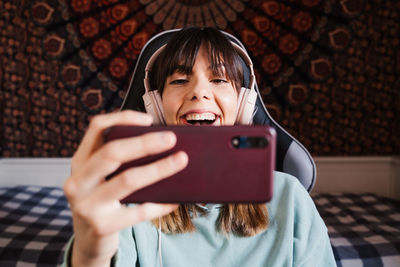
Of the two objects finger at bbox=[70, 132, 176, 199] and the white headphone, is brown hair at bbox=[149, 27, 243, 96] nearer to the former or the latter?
the white headphone

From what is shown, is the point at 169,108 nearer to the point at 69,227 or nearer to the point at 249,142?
the point at 249,142

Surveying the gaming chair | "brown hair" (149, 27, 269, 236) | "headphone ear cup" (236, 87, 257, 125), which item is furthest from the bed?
"headphone ear cup" (236, 87, 257, 125)

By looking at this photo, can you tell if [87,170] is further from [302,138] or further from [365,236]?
[302,138]

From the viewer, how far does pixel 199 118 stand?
0.75 metres

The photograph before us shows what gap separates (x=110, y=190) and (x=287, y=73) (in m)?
1.98

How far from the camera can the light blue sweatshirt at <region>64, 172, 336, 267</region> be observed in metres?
0.75

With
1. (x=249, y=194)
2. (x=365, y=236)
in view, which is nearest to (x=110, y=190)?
(x=249, y=194)

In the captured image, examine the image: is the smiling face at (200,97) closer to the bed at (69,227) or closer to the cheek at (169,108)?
the cheek at (169,108)

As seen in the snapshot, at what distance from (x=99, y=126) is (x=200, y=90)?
1.14 feet

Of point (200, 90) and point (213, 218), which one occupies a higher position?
point (200, 90)

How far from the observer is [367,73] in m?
2.19

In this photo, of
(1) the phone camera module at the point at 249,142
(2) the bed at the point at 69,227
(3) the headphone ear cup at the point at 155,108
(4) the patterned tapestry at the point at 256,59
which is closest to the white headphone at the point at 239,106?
(3) the headphone ear cup at the point at 155,108

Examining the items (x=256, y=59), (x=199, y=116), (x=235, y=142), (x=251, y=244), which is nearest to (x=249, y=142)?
(x=235, y=142)

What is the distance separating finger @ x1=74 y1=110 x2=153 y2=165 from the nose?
0.30m
